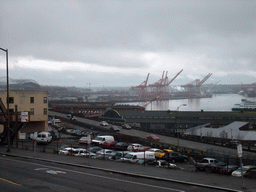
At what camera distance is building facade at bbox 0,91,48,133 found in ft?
111

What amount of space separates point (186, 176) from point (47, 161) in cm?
770

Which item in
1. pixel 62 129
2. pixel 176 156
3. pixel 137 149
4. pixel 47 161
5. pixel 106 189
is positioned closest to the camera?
pixel 106 189

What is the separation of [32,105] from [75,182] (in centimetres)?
2688

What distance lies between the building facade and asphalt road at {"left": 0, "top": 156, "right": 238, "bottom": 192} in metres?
22.7

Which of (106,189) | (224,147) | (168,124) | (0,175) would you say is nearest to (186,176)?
(106,189)

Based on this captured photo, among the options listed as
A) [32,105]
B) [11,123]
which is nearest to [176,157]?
[11,123]

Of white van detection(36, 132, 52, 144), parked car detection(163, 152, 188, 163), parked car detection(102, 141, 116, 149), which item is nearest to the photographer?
parked car detection(163, 152, 188, 163)

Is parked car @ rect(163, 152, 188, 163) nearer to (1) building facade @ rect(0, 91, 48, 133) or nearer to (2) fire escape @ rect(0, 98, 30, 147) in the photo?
(2) fire escape @ rect(0, 98, 30, 147)

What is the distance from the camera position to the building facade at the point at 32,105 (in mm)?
33875

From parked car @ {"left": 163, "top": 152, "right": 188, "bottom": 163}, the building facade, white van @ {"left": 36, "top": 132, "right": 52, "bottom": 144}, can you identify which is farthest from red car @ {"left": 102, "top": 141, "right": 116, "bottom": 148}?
the building facade

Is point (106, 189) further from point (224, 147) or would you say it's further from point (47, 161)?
point (224, 147)

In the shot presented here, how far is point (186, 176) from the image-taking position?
11.4 m

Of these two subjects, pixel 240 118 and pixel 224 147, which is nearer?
pixel 224 147

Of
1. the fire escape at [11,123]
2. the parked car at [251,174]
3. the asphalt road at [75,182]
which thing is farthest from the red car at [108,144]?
the parked car at [251,174]
